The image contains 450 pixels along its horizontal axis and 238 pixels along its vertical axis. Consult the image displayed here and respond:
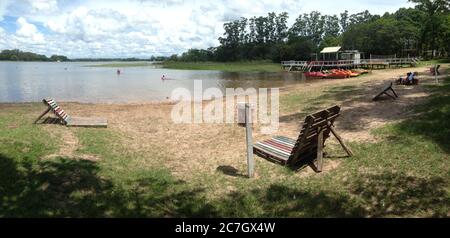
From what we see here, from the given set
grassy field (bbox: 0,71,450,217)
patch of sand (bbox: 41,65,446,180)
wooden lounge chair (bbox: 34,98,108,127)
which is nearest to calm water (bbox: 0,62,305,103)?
wooden lounge chair (bbox: 34,98,108,127)

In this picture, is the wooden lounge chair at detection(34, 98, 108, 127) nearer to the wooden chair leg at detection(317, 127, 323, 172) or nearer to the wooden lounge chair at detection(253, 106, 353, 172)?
the wooden lounge chair at detection(253, 106, 353, 172)

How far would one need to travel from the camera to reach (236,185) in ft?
24.4

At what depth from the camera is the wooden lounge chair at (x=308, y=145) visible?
25.4 ft

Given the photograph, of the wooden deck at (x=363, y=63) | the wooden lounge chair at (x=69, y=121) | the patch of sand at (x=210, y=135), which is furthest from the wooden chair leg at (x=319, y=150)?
the wooden deck at (x=363, y=63)

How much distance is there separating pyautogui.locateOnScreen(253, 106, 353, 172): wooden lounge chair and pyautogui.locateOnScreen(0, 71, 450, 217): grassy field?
39 cm

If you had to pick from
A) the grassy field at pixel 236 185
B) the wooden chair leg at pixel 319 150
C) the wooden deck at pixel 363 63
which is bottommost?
the grassy field at pixel 236 185

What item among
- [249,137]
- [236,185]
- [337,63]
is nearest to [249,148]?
[249,137]

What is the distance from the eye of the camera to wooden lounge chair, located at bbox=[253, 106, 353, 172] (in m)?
7.75

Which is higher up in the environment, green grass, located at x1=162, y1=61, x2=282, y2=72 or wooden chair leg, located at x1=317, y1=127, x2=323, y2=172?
green grass, located at x1=162, y1=61, x2=282, y2=72

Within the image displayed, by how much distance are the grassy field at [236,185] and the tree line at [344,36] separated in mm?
20017

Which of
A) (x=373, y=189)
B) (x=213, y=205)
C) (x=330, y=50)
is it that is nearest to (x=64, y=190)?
(x=213, y=205)

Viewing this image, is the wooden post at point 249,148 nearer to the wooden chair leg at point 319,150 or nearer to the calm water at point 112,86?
the wooden chair leg at point 319,150

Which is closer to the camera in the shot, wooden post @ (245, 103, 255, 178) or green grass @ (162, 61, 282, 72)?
wooden post @ (245, 103, 255, 178)
